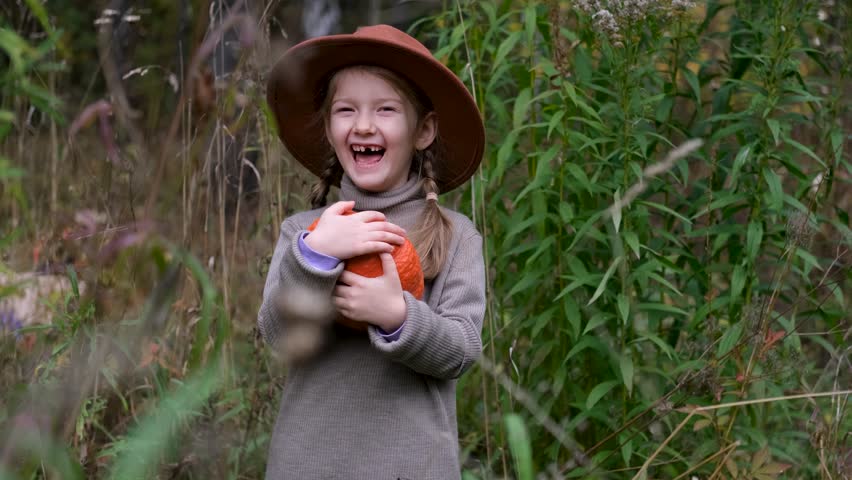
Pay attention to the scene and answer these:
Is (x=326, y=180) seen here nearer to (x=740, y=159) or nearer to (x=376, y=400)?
(x=376, y=400)

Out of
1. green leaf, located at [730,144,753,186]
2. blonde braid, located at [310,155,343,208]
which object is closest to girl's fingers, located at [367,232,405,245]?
blonde braid, located at [310,155,343,208]

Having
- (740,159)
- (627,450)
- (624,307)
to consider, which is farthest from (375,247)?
(740,159)

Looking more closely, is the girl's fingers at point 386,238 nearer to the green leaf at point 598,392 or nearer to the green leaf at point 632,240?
the green leaf at point 632,240

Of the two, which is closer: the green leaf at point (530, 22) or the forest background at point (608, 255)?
the forest background at point (608, 255)

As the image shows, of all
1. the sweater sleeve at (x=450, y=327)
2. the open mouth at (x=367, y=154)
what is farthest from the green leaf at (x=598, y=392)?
the open mouth at (x=367, y=154)

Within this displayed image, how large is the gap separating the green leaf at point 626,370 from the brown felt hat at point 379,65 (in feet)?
2.38

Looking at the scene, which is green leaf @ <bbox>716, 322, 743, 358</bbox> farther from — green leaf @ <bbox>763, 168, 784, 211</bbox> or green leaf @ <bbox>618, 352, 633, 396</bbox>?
green leaf @ <bbox>763, 168, 784, 211</bbox>

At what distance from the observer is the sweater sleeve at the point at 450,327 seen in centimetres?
210

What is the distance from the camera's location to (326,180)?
8.55ft

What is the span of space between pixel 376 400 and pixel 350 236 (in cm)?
41

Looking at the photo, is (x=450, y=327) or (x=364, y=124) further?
(x=364, y=124)

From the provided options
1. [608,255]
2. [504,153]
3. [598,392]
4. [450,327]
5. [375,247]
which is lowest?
[598,392]

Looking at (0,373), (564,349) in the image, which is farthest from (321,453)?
(564,349)

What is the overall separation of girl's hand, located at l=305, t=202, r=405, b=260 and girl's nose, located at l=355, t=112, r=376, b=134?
0.87 ft
